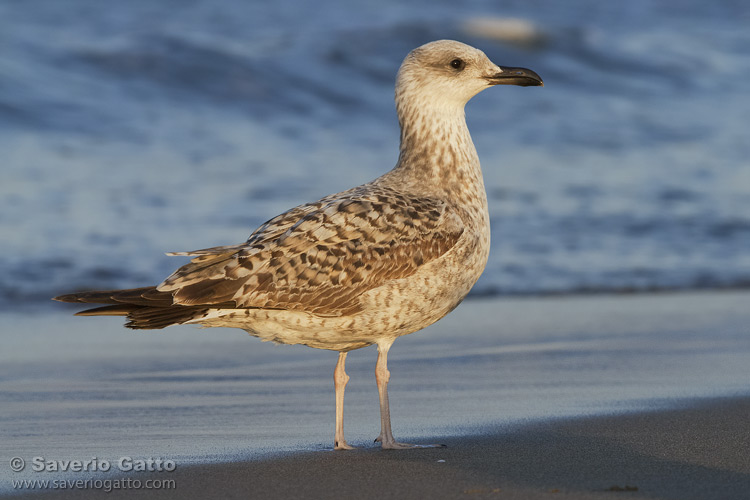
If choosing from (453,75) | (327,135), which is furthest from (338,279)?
(327,135)

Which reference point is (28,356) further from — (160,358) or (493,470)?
(493,470)

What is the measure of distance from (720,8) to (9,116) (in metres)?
17.3

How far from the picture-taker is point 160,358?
724cm

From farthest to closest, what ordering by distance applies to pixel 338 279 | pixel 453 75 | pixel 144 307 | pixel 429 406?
pixel 429 406 → pixel 453 75 → pixel 338 279 → pixel 144 307

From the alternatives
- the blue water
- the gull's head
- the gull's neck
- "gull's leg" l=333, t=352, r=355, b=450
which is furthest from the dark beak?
the blue water

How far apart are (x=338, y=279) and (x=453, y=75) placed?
1.46 metres

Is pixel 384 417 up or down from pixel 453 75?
down

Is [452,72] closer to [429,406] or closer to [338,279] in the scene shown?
[338,279]

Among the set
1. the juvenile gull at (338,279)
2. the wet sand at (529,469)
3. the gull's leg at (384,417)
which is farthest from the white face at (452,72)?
the wet sand at (529,469)

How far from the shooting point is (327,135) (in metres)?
15.0

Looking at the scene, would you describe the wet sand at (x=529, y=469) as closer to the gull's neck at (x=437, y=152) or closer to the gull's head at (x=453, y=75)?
the gull's neck at (x=437, y=152)

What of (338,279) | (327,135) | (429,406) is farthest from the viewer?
(327,135)

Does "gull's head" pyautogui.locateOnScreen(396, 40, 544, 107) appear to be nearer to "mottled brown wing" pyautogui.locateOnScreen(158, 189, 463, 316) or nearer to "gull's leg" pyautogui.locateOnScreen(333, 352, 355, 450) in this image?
"mottled brown wing" pyautogui.locateOnScreen(158, 189, 463, 316)

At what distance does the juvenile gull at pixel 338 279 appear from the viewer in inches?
201
